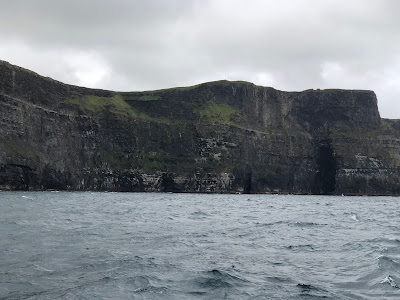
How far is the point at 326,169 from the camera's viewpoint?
609ft

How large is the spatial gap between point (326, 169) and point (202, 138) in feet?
171

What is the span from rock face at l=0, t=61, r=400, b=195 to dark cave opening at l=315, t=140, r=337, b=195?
15.8 inches

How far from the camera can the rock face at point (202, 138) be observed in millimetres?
139500

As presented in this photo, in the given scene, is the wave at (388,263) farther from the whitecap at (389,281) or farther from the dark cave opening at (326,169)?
the dark cave opening at (326,169)

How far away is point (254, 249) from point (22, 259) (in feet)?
38.1

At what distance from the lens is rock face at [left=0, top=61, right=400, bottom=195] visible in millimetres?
139500

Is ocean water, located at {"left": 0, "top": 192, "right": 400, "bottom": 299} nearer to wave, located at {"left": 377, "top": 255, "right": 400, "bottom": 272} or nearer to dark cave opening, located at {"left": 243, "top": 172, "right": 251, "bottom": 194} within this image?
wave, located at {"left": 377, "top": 255, "right": 400, "bottom": 272}

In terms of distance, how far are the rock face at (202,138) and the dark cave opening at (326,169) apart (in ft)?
1.32

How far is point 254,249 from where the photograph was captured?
2506 centimetres

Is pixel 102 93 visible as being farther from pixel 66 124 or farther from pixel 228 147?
pixel 228 147

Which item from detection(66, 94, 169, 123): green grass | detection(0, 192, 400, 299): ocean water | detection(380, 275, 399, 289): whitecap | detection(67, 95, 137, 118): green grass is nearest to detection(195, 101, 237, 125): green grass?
detection(66, 94, 169, 123): green grass

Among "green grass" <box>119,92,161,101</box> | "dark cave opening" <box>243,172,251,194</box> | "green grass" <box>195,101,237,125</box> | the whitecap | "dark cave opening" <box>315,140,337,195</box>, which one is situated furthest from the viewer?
"dark cave opening" <box>315,140,337,195</box>

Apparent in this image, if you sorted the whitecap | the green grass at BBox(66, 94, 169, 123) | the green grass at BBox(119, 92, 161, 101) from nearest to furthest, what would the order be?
the whitecap
the green grass at BBox(66, 94, 169, 123)
the green grass at BBox(119, 92, 161, 101)

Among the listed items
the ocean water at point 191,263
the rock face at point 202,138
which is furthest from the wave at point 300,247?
the rock face at point 202,138
